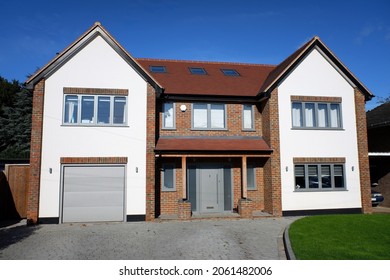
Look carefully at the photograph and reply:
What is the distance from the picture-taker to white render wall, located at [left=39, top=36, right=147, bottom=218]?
1191 centimetres

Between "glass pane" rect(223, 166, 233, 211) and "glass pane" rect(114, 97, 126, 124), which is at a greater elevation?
"glass pane" rect(114, 97, 126, 124)

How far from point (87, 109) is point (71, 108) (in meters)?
0.66

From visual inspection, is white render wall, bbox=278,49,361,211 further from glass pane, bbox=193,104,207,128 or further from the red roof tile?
glass pane, bbox=193,104,207,128

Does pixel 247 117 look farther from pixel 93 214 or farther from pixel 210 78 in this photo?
pixel 93 214

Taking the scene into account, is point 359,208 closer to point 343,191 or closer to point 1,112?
point 343,191

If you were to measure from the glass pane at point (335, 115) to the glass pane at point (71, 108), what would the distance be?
11.7 m

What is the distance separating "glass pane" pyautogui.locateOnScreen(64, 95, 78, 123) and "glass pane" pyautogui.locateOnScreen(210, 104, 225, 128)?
6.22 meters

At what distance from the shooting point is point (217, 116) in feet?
47.6

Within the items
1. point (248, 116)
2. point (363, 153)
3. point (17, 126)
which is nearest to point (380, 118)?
point (363, 153)

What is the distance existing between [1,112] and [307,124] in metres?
38.4

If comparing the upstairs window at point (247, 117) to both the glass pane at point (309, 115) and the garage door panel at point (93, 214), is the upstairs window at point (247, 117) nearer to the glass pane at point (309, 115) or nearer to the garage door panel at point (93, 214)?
the glass pane at point (309, 115)

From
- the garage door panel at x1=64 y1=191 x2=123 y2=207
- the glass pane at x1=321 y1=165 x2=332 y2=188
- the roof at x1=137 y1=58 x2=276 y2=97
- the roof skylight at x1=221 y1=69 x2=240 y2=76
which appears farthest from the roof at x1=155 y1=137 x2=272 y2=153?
the roof skylight at x1=221 y1=69 x2=240 y2=76

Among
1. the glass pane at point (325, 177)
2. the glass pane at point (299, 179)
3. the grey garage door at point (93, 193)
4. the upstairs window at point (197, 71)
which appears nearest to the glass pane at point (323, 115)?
the glass pane at point (325, 177)

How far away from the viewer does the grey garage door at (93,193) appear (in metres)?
12.0
